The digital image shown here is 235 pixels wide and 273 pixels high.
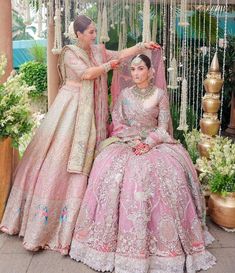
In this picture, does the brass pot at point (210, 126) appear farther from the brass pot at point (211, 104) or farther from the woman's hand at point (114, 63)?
the woman's hand at point (114, 63)

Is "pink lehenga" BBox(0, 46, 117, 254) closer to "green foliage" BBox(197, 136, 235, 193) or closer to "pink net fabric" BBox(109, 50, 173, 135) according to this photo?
"pink net fabric" BBox(109, 50, 173, 135)

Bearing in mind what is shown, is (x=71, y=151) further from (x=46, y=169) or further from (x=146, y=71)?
(x=146, y=71)

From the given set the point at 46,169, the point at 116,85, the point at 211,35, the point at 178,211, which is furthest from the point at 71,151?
the point at 211,35

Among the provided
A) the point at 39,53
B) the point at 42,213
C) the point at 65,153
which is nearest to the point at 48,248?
the point at 42,213

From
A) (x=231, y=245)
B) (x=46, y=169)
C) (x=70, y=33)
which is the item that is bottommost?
(x=231, y=245)

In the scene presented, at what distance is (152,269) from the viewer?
2.51 m

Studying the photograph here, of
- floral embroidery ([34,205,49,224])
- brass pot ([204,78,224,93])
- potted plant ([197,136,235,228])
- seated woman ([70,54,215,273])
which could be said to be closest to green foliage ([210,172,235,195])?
potted plant ([197,136,235,228])

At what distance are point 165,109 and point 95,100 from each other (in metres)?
0.54

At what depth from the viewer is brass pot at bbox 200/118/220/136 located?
3.56m

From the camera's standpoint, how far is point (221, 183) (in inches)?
125

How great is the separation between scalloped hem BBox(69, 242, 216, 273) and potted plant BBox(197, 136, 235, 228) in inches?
21.2

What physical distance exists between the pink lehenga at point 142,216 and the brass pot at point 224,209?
29cm

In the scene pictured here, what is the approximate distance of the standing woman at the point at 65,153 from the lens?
2.85 metres

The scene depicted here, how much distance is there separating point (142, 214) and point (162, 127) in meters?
0.75
